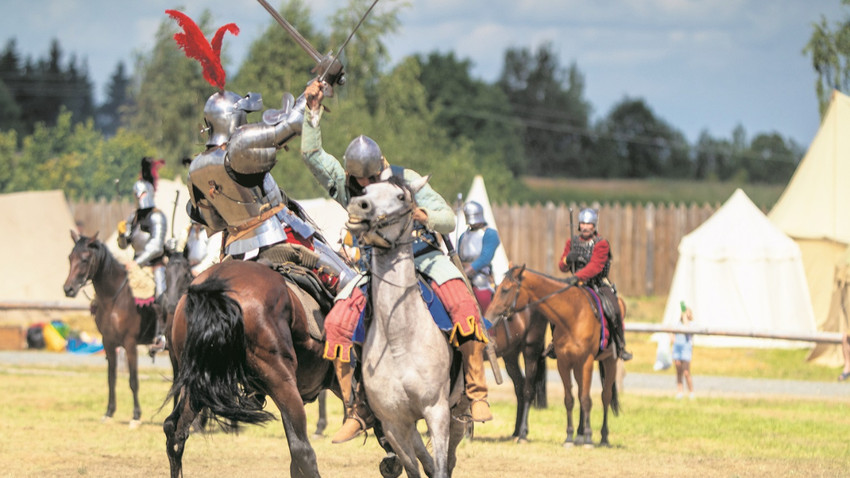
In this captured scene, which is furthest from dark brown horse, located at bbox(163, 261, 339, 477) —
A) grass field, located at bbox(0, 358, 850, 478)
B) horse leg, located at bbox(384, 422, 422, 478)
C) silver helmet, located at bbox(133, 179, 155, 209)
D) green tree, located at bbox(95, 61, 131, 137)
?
green tree, located at bbox(95, 61, 131, 137)

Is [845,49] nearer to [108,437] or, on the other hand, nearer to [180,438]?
[108,437]

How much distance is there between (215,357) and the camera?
22.8 ft

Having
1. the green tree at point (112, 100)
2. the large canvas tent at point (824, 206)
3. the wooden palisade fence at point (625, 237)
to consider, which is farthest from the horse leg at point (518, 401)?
the green tree at point (112, 100)

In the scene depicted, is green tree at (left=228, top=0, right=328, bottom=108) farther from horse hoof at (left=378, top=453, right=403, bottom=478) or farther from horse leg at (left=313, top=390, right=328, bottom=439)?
horse hoof at (left=378, top=453, right=403, bottom=478)

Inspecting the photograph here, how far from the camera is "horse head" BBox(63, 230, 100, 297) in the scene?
1285 cm

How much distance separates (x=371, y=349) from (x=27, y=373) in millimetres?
13798

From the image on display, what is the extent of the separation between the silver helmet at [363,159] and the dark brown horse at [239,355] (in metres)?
1.15

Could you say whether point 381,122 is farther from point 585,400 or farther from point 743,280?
point 585,400

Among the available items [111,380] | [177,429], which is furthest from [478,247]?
[177,429]

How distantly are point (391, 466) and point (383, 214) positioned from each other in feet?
6.81

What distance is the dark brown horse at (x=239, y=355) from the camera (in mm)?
6930

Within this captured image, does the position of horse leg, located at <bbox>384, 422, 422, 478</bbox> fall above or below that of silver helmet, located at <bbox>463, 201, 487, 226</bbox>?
below

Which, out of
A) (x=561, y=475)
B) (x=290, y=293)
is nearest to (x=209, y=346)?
(x=290, y=293)

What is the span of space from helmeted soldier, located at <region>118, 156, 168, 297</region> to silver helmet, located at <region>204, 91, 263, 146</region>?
4.88 meters
